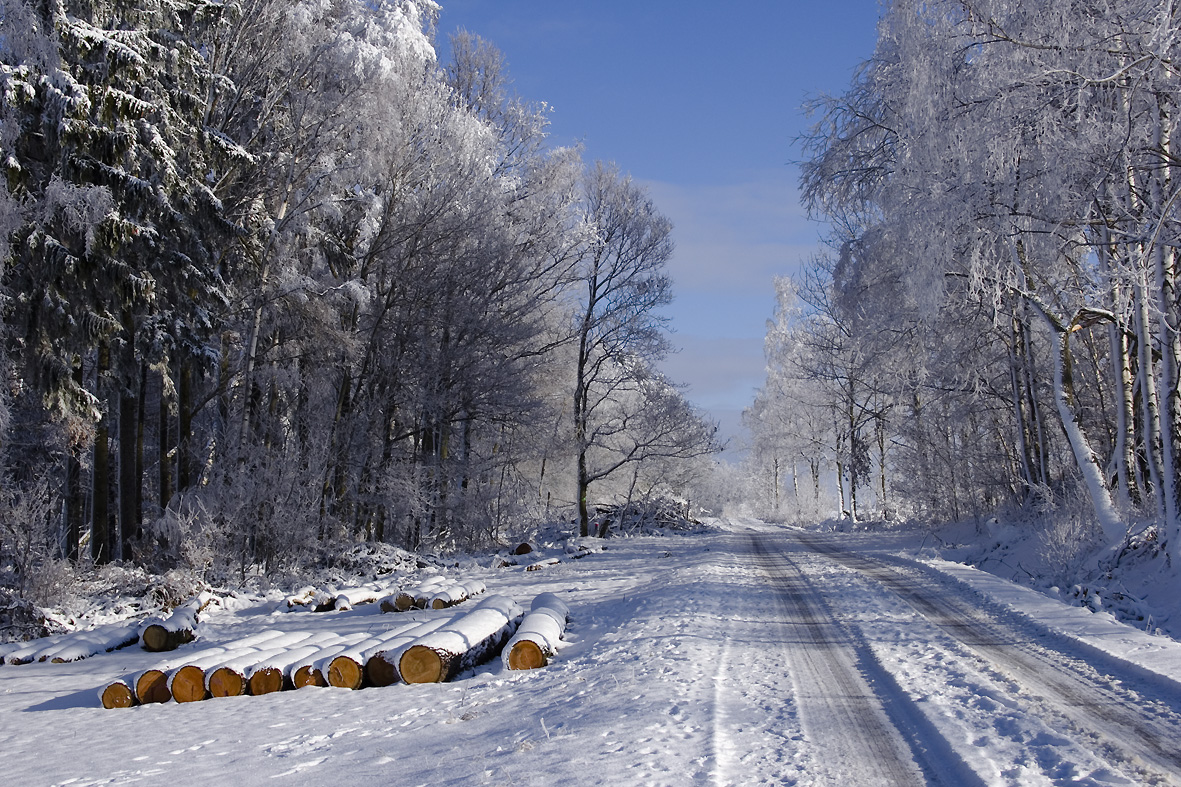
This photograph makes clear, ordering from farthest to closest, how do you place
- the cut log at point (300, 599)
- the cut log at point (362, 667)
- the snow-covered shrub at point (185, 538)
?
the snow-covered shrub at point (185, 538) → the cut log at point (300, 599) → the cut log at point (362, 667)

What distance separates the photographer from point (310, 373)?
1791 centimetres

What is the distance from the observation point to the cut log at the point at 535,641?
6941 mm

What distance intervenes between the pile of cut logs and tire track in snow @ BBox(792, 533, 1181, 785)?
3972mm

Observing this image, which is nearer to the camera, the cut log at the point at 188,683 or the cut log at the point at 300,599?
the cut log at the point at 188,683

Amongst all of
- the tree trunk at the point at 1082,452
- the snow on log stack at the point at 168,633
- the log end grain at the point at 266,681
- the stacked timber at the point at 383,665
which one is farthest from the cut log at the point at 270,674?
the tree trunk at the point at 1082,452

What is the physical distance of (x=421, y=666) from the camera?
263 inches

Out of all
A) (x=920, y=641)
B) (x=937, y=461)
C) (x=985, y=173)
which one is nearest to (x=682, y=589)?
(x=920, y=641)

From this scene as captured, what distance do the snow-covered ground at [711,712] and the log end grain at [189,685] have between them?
0.50 ft

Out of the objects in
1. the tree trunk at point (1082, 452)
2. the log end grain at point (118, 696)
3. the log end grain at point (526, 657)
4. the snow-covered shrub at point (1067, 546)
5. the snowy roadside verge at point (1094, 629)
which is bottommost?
the log end grain at point (118, 696)

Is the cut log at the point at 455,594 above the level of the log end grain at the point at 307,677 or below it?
above

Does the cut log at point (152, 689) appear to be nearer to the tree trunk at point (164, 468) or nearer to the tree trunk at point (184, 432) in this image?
the tree trunk at point (164, 468)

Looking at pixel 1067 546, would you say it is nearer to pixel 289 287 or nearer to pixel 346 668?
pixel 346 668

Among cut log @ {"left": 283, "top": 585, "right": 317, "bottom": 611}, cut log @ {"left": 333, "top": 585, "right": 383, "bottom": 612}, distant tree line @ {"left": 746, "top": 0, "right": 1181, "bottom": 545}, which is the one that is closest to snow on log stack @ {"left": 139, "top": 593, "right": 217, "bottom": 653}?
cut log @ {"left": 283, "top": 585, "right": 317, "bottom": 611}

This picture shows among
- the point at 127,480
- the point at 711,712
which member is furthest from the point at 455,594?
the point at 127,480
